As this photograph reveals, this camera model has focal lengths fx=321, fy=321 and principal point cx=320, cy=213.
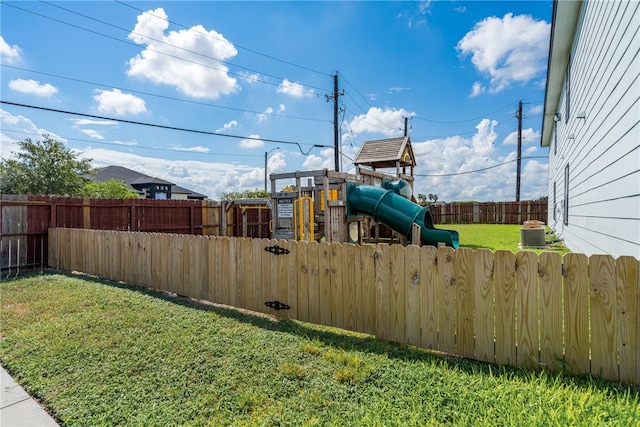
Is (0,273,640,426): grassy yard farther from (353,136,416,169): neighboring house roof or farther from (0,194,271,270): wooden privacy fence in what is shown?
(353,136,416,169): neighboring house roof

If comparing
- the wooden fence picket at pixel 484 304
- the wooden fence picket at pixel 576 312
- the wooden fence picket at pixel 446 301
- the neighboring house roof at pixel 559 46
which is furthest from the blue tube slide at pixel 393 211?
the wooden fence picket at pixel 576 312

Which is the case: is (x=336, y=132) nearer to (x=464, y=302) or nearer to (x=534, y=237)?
(x=534, y=237)

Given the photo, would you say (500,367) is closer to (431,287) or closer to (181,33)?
(431,287)

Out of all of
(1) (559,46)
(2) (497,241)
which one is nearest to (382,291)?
(1) (559,46)

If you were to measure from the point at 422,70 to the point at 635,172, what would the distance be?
14653 mm

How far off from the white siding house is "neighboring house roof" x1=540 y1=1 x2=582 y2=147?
21mm

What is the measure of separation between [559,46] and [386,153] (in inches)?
319

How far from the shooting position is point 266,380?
8.35 feet

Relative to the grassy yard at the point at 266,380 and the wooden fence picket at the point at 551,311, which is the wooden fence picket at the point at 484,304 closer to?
the grassy yard at the point at 266,380

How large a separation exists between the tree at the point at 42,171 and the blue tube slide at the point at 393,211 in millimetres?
25594

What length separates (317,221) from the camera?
8.59 meters

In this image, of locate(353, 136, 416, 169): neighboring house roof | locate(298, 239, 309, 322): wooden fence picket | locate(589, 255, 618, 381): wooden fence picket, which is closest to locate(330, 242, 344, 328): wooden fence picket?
locate(298, 239, 309, 322): wooden fence picket

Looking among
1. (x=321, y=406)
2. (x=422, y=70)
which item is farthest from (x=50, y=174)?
(x=321, y=406)

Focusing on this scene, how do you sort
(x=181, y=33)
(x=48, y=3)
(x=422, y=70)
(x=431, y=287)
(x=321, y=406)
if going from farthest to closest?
1. (x=422, y=70)
2. (x=181, y=33)
3. (x=48, y=3)
4. (x=431, y=287)
5. (x=321, y=406)
